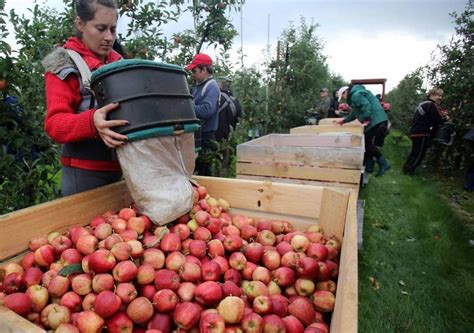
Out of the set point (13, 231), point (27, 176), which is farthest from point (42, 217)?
point (27, 176)

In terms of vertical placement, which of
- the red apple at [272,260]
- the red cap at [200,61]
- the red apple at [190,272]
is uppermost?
the red cap at [200,61]

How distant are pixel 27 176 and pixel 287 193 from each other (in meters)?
1.71

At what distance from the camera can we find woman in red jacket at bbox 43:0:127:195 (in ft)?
4.38

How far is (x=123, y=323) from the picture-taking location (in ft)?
3.62

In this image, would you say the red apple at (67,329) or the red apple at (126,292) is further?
the red apple at (126,292)

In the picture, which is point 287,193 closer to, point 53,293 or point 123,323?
point 123,323

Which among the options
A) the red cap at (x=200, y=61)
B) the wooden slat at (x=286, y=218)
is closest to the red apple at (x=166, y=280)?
the wooden slat at (x=286, y=218)

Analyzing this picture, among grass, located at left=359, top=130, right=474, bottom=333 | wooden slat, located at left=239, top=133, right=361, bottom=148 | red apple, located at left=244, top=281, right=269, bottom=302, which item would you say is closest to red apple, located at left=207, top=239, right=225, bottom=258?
red apple, located at left=244, top=281, right=269, bottom=302

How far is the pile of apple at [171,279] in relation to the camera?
1126 millimetres

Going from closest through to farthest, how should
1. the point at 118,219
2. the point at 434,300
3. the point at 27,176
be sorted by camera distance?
the point at 118,219, the point at 27,176, the point at 434,300

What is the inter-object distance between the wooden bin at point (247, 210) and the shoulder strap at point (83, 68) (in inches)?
20.7

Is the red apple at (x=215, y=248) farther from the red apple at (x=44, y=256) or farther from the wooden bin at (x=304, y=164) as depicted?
the wooden bin at (x=304, y=164)

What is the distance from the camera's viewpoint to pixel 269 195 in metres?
1.89

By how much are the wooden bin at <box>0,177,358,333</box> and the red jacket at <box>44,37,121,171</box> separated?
177 millimetres
